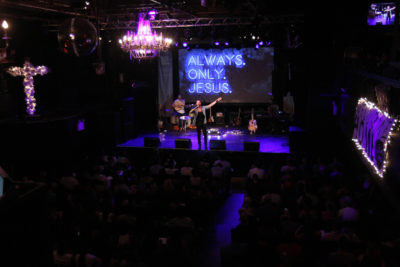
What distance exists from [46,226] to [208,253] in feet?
15.1

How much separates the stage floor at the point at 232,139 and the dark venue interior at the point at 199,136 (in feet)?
0.35

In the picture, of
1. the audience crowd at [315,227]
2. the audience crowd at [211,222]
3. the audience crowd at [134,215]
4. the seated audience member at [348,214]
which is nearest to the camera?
the audience crowd at [315,227]

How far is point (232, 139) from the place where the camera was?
13.4 metres

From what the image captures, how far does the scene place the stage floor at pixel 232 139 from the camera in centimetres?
1209

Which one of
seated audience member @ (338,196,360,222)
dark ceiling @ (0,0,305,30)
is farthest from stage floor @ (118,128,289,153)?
seated audience member @ (338,196,360,222)

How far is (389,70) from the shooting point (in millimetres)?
5762

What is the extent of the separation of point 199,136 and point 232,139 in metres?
2.09

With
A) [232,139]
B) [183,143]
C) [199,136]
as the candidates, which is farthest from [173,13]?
[232,139]

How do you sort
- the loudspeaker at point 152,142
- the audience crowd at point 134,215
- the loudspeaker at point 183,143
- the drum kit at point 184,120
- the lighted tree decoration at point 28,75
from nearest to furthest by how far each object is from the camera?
the audience crowd at point 134,215
the lighted tree decoration at point 28,75
the loudspeaker at point 183,143
the loudspeaker at point 152,142
the drum kit at point 184,120

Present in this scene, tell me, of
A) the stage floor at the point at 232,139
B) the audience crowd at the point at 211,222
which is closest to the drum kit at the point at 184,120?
the stage floor at the point at 232,139

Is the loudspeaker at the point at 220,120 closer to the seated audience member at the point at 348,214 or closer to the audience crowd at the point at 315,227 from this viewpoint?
the audience crowd at the point at 315,227

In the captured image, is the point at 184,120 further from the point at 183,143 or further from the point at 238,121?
the point at 183,143

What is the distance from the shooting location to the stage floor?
1209 centimetres

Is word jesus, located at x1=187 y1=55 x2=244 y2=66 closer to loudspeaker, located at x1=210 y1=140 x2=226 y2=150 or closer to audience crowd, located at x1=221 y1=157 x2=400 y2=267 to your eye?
loudspeaker, located at x1=210 y1=140 x2=226 y2=150
